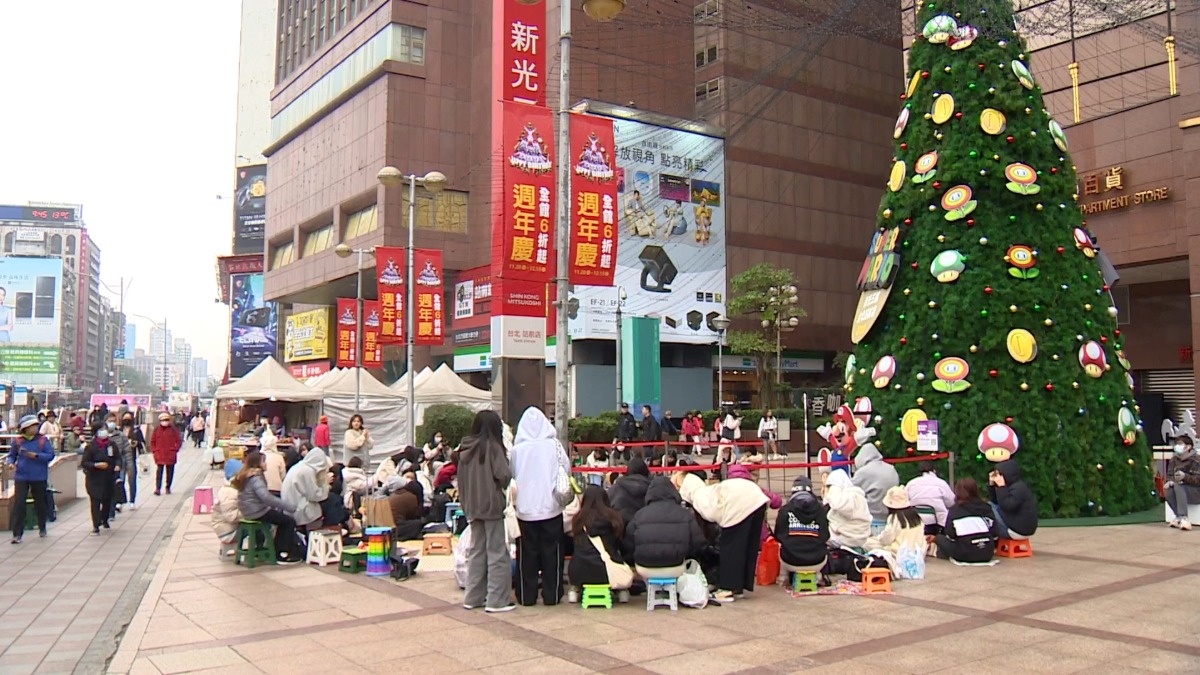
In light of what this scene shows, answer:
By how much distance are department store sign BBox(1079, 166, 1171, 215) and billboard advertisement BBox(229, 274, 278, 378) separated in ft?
222

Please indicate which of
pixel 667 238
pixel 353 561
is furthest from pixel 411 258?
pixel 667 238

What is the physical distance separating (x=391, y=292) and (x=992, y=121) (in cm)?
1421

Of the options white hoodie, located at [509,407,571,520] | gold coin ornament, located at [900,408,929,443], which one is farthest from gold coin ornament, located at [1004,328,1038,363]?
white hoodie, located at [509,407,571,520]

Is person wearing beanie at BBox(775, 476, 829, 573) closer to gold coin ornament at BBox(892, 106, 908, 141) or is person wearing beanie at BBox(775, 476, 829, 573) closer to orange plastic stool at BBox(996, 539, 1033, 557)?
orange plastic stool at BBox(996, 539, 1033, 557)

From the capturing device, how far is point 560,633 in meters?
7.27

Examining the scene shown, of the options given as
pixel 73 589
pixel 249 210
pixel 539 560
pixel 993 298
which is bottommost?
pixel 73 589

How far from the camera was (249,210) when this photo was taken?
83250 mm

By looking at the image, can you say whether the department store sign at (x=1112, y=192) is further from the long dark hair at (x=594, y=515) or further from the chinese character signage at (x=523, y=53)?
the long dark hair at (x=594, y=515)

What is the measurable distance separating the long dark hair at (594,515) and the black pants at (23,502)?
929 centimetres

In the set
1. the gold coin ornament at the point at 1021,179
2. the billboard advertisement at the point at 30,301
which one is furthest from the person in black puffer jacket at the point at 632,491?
the billboard advertisement at the point at 30,301

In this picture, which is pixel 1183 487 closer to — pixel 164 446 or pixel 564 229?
pixel 564 229

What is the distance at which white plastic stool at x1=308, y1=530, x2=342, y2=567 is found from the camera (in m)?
10.8

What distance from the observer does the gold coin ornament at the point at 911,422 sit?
1397 centimetres

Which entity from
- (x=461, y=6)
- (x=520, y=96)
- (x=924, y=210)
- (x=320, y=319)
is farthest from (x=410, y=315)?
(x=320, y=319)
